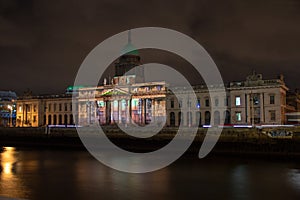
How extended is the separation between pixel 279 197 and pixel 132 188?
368 inches

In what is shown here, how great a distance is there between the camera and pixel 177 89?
75.8 meters

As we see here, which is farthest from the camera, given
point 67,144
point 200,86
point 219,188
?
point 200,86

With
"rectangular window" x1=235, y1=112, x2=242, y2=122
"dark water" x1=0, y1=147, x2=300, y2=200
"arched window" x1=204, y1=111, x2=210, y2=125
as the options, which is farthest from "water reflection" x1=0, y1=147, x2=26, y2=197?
"arched window" x1=204, y1=111, x2=210, y2=125

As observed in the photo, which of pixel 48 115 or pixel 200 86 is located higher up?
pixel 200 86

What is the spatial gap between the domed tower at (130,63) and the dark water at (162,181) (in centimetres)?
5573

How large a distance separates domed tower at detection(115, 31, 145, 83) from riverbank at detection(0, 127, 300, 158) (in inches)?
1286

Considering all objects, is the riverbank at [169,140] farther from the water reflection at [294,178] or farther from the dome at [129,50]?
the dome at [129,50]

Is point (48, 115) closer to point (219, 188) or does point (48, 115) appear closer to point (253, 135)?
point (253, 135)

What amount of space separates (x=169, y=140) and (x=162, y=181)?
76.4 feet

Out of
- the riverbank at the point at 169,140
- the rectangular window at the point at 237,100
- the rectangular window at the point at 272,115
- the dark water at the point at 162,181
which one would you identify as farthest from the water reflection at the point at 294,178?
the rectangular window at the point at 237,100

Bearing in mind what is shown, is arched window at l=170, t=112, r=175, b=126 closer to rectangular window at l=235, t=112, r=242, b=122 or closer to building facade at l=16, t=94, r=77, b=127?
rectangular window at l=235, t=112, r=242, b=122

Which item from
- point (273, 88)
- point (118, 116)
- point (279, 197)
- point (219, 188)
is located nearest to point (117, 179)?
point (219, 188)

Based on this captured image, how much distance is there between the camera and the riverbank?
40938 mm

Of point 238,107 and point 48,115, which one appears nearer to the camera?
point 238,107
